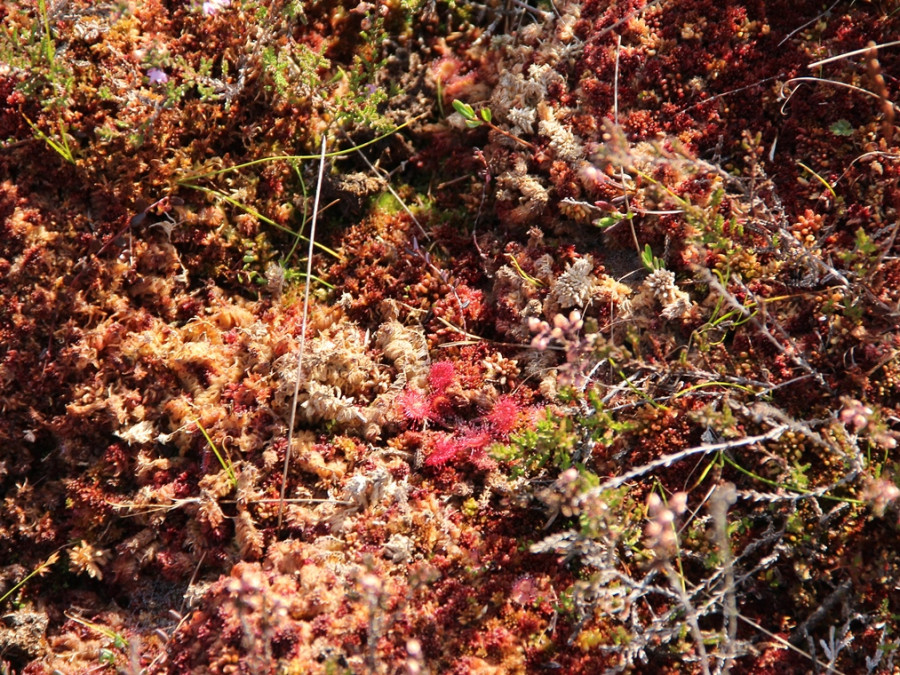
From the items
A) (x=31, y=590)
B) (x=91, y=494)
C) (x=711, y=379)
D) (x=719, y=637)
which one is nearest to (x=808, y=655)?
(x=719, y=637)

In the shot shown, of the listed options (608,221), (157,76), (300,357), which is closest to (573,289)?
(608,221)

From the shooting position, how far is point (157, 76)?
4.11 m

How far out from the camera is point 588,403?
11.3 ft

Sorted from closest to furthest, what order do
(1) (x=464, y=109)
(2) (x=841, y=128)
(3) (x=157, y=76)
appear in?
(2) (x=841, y=128) → (1) (x=464, y=109) → (3) (x=157, y=76)

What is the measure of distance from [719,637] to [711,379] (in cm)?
120

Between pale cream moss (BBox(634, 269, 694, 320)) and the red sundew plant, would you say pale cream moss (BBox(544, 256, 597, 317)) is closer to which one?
the red sundew plant

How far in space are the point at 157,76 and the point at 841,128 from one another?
4.00 m

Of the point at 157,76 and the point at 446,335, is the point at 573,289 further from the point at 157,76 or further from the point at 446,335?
the point at 157,76

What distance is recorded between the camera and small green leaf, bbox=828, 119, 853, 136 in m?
3.74

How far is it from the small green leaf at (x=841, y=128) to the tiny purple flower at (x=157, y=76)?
3929 mm

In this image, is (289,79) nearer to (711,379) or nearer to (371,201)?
(371,201)

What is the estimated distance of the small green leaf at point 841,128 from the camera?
12.3ft

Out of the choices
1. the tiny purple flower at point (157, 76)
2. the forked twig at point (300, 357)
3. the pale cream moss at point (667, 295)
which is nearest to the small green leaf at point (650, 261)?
the pale cream moss at point (667, 295)

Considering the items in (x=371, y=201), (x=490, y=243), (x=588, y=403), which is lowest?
(x=588, y=403)
